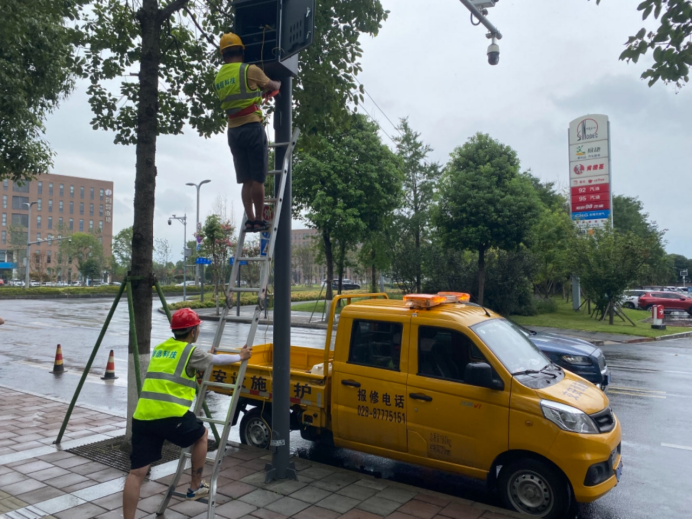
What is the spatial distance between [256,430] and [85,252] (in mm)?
83988

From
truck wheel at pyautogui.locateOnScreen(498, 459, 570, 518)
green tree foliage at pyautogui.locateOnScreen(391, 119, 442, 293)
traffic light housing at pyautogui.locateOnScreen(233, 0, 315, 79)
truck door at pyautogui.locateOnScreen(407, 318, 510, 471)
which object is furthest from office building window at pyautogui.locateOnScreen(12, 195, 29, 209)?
truck wheel at pyautogui.locateOnScreen(498, 459, 570, 518)

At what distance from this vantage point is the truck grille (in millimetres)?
4473

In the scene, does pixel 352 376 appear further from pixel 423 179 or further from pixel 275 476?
pixel 423 179

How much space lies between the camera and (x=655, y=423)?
25.5 feet

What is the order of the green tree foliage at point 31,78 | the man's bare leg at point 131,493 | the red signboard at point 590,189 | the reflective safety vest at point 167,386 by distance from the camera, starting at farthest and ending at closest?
the red signboard at point 590,189
the green tree foliage at point 31,78
the reflective safety vest at point 167,386
the man's bare leg at point 131,493

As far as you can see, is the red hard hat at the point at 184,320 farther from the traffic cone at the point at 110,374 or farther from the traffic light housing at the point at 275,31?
the traffic cone at the point at 110,374

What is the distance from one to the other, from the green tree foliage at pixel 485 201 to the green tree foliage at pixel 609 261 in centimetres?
287

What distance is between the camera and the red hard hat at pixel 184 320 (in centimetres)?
426

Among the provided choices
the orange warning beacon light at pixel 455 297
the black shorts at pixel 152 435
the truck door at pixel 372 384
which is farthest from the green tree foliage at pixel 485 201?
the black shorts at pixel 152 435

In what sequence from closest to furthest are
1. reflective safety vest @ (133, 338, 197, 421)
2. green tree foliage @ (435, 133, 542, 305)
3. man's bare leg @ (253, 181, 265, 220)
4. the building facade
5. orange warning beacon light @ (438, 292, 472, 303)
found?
reflective safety vest @ (133, 338, 197, 421) < man's bare leg @ (253, 181, 265, 220) < orange warning beacon light @ (438, 292, 472, 303) < green tree foliage @ (435, 133, 542, 305) < the building facade

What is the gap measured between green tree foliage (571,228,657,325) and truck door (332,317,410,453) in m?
20.5

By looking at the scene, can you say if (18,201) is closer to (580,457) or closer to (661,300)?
(661,300)

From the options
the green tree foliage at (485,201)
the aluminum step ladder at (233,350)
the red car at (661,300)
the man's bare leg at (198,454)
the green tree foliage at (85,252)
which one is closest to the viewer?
the aluminum step ladder at (233,350)

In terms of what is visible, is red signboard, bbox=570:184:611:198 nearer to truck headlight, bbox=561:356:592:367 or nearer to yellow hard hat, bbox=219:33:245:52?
truck headlight, bbox=561:356:592:367
